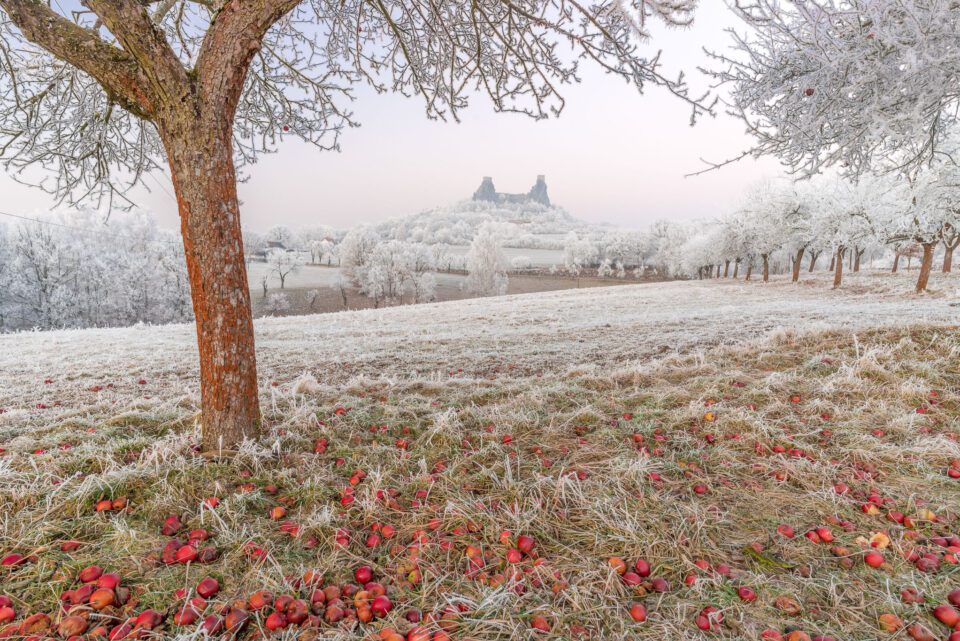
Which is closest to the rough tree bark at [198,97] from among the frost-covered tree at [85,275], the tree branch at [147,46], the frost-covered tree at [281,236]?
the tree branch at [147,46]

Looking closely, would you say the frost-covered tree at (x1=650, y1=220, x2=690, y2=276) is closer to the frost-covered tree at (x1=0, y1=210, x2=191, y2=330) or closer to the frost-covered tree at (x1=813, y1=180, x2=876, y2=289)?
the frost-covered tree at (x1=813, y1=180, x2=876, y2=289)

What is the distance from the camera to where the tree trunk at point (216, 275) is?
2785 millimetres

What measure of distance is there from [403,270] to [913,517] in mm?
47216

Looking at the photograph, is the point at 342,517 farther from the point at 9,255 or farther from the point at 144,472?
the point at 9,255

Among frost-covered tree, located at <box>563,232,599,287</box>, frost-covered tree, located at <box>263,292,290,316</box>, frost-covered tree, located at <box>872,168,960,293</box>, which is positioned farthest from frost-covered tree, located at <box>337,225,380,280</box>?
frost-covered tree, located at <box>872,168,960,293</box>

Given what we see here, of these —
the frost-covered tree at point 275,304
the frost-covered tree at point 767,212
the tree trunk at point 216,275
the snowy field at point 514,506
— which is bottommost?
the frost-covered tree at point 275,304

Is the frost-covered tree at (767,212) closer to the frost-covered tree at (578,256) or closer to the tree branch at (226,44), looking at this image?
the tree branch at (226,44)

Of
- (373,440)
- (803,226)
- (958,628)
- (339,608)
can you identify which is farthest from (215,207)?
(803,226)

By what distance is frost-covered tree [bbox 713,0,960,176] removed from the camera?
3287 mm

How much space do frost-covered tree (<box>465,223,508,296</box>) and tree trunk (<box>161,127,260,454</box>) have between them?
154 ft

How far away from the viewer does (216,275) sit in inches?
114

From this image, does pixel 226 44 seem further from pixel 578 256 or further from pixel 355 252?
pixel 578 256

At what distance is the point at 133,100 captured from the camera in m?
2.94

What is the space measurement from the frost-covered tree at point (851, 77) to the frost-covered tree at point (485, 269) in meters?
44.2
